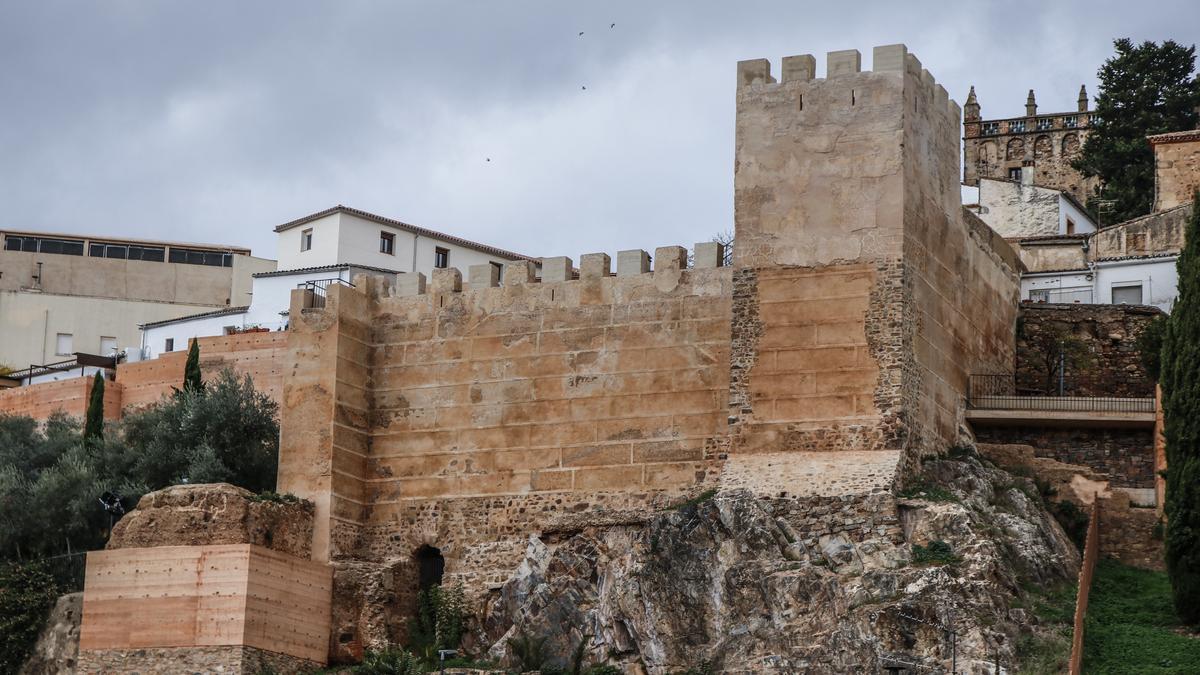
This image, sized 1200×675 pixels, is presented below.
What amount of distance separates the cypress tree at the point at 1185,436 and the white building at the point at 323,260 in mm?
25159

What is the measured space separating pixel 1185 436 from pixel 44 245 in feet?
134

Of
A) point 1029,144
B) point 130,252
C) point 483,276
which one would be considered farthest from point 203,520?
point 1029,144

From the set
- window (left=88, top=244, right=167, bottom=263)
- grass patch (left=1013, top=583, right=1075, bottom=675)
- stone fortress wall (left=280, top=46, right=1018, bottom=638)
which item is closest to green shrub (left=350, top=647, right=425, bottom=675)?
stone fortress wall (left=280, top=46, right=1018, bottom=638)

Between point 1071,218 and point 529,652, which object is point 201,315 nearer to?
point 1071,218

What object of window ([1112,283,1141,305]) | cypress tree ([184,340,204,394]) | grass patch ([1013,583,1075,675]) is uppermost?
window ([1112,283,1141,305])

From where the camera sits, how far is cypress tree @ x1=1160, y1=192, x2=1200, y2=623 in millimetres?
30156

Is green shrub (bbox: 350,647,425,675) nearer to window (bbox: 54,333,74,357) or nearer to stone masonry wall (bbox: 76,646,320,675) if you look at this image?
stone masonry wall (bbox: 76,646,320,675)

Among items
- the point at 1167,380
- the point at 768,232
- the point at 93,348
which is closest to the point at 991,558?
the point at 1167,380

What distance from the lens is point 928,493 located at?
32.0 metres

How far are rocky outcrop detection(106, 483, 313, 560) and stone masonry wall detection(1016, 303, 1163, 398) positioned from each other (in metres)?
13.9

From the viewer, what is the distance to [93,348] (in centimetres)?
6034

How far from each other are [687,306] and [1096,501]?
7.31 meters

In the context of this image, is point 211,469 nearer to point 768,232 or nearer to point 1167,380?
point 768,232

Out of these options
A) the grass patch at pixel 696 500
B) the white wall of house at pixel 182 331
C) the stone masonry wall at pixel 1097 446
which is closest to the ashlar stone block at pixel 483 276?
the grass patch at pixel 696 500
